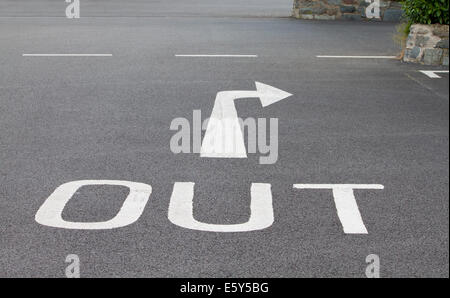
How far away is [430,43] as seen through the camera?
36.8 ft

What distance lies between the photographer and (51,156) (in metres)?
6.34

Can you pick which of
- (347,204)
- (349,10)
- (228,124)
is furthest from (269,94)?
(349,10)

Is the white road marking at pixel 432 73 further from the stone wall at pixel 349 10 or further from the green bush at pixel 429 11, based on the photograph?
the stone wall at pixel 349 10

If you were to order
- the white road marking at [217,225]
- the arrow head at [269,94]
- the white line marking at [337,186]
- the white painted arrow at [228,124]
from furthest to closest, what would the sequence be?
the arrow head at [269,94]
the white painted arrow at [228,124]
the white line marking at [337,186]
the white road marking at [217,225]

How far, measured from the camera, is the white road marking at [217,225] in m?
4.77

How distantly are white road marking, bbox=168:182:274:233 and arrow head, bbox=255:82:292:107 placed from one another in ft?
9.93

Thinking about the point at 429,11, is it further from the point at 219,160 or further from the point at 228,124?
the point at 219,160

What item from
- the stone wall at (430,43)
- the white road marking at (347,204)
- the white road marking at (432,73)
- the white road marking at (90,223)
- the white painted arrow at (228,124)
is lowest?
the white road marking at (90,223)

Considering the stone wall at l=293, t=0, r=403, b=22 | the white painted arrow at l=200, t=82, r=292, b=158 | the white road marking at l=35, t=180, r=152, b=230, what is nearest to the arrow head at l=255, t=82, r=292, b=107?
the white painted arrow at l=200, t=82, r=292, b=158

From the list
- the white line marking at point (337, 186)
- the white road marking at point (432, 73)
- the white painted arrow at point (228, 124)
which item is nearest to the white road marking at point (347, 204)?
the white line marking at point (337, 186)

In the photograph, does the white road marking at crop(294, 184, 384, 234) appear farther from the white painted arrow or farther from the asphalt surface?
the white painted arrow

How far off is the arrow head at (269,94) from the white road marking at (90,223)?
3.23 m

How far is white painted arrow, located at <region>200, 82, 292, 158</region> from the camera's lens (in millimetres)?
6543
